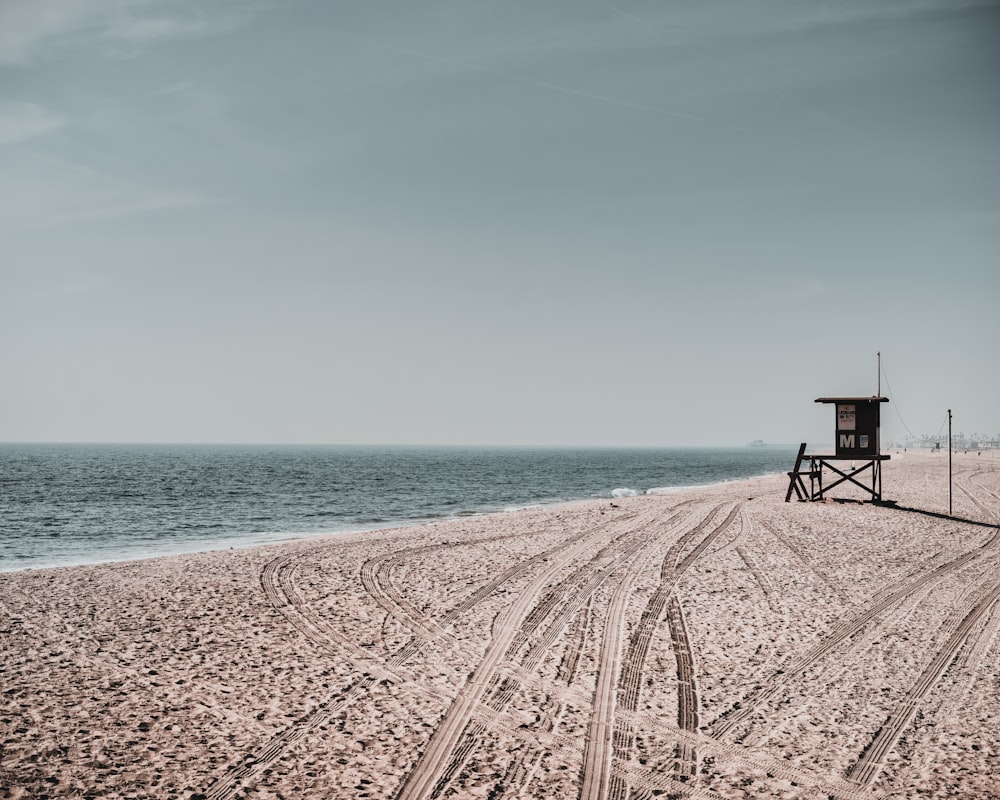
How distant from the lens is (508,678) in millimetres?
9156

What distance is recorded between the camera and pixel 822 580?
15.0m

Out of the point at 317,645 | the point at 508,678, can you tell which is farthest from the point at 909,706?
the point at 317,645

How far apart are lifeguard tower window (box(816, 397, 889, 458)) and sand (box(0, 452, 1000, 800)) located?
9751 mm

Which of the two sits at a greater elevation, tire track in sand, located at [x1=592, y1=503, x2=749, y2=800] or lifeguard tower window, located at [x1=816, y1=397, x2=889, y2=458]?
lifeguard tower window, located at [x1=816, y1=397, x2=889, y2=458]

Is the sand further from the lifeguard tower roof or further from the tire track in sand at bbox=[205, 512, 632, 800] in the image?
the lifeguard tower roof

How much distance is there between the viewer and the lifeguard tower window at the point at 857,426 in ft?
87.8

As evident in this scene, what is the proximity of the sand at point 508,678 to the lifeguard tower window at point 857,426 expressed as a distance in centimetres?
975

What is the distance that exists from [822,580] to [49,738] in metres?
14.3

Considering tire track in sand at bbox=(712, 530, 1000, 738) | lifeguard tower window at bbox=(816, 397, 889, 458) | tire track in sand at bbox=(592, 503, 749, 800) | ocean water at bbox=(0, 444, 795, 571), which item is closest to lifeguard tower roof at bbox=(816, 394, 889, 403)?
lifeguard tower window at bbox=(816, 397, 889, 458)

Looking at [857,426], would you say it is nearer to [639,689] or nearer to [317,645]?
[639,689]

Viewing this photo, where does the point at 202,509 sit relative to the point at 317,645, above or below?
below

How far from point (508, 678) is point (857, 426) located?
75.2 feet

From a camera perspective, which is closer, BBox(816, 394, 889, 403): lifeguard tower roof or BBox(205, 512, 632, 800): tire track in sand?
BBox(205, 512, 632, 800): tire track in sand

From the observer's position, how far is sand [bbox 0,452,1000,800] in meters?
6.60
